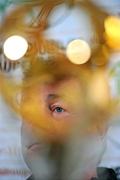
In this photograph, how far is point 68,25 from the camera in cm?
163

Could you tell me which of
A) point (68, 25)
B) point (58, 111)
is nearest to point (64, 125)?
point (58, 111)

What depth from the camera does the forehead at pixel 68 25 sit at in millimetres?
1633

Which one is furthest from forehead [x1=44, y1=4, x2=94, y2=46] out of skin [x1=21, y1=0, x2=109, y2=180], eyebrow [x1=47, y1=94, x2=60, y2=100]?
eyebrow [x1=47, y1=94, x2=60, y2=100]

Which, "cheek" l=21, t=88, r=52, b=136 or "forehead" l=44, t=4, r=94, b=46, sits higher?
"forehead" l=44, t=4, r=94, b=46

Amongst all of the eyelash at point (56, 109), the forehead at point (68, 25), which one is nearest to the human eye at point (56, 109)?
the eyelash at point (56, 109)

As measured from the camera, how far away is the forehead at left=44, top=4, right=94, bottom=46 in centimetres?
163

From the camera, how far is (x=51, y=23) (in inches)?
64.9

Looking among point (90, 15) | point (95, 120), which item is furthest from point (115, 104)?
point (90, 15)

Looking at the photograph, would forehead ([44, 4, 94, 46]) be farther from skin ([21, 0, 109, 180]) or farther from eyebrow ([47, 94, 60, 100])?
eyebrow ([47, 94, 60, 100])

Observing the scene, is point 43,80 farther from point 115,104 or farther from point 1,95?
point 115,104

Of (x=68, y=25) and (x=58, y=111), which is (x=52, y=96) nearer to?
(x=58, y=111)

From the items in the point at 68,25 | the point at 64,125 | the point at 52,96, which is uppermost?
the point at 68,25

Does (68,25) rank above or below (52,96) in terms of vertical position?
above

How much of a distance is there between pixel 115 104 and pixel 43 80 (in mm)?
364
